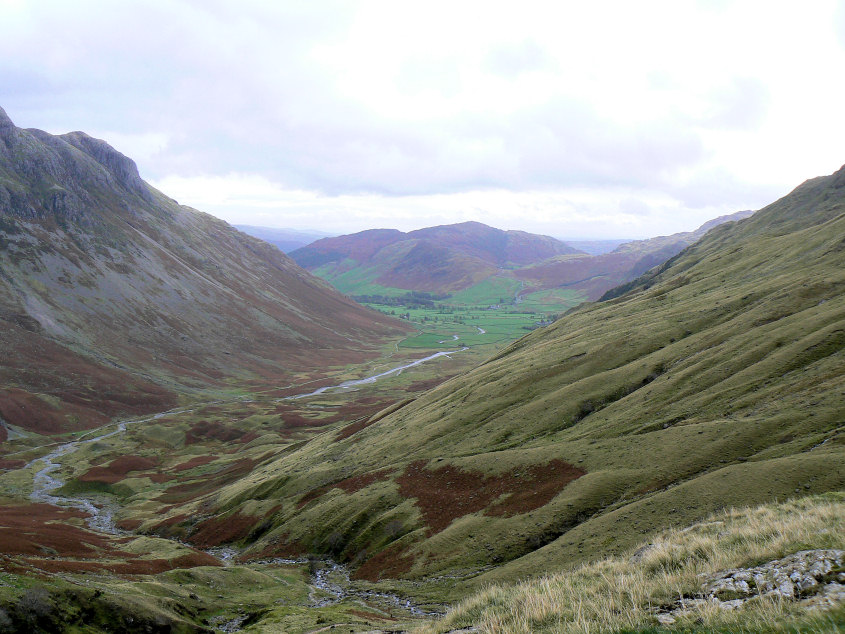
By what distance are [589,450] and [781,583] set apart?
5303 centimetres

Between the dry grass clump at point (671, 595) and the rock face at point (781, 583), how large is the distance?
17.3 inches

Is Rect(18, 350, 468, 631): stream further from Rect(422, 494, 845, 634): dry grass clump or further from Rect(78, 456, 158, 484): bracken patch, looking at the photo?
Rect(422, 494, 845, 634): dry grass clump

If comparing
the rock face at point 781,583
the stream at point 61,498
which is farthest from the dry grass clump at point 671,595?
the stream at point 61,498

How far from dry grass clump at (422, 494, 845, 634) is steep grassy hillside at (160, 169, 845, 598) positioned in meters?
23.9

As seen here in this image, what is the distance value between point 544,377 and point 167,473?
365 feet

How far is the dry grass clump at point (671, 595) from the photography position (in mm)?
12969

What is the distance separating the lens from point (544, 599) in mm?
18203

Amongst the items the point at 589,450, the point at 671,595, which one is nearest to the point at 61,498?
the point at 589,450

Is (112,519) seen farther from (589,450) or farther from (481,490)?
(589,450)

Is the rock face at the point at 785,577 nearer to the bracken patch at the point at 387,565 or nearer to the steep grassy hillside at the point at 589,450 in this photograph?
the steep grassy hillside at the point at 589,450

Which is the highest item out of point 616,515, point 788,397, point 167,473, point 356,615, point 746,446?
point 788,397

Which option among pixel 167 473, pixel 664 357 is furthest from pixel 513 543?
pixel 167 473

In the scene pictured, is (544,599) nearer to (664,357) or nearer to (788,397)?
(788,397)

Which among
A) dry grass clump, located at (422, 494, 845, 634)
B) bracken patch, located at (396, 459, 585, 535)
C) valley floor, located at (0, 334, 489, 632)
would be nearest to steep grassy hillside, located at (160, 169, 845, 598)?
bracken patch, located at (396, 459, 585, 535)
